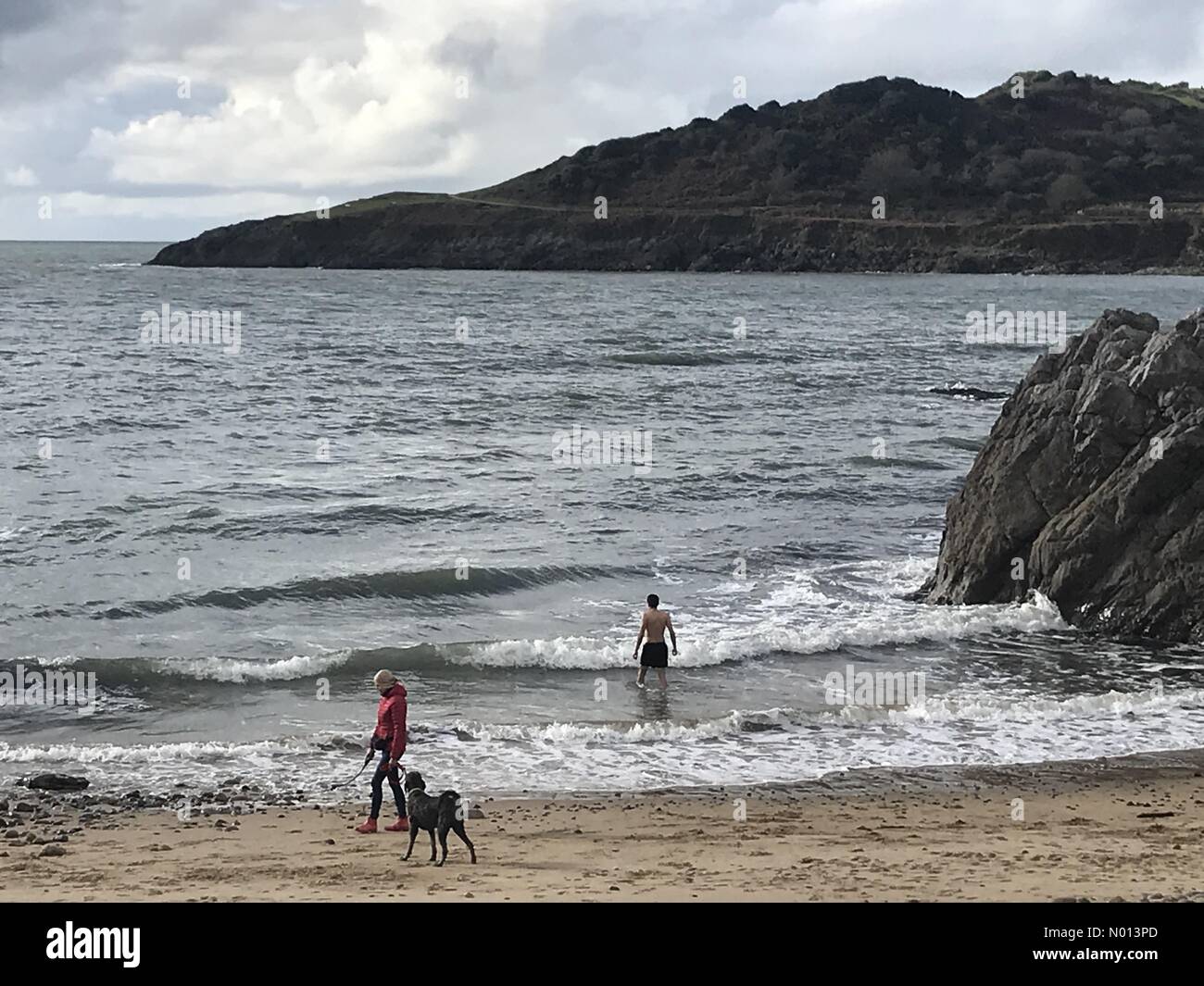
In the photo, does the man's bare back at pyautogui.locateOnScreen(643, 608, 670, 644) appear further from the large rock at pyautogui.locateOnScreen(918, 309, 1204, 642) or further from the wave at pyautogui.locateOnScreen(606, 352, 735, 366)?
the wave at pyautogui.locateOnScreen(606, 352, 735, 366)

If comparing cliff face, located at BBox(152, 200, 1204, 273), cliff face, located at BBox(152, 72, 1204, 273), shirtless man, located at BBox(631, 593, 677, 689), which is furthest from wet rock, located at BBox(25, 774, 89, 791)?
cliff face, located at BBox(152, 72, 1204, 273)

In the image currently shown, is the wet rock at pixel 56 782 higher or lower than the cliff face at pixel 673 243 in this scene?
lower

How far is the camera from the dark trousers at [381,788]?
1273cm

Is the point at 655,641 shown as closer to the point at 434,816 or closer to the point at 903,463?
the point at 434,816

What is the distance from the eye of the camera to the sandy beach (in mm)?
10312

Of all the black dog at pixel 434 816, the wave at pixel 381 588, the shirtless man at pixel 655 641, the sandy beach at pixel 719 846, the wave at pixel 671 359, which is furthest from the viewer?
the wave at pixel 671 359

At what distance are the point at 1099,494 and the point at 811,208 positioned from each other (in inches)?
6356

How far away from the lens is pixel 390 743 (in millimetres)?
12828

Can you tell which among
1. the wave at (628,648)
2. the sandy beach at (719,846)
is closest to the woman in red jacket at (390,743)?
the sandy beach at (719,846)

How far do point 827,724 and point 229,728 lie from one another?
7089 millimetres

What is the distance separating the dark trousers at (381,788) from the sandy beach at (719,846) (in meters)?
0.39

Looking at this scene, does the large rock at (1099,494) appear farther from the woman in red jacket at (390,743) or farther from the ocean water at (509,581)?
the woman in red jacket at (390,743)

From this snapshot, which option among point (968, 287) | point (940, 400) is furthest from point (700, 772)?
point (968, 287)
